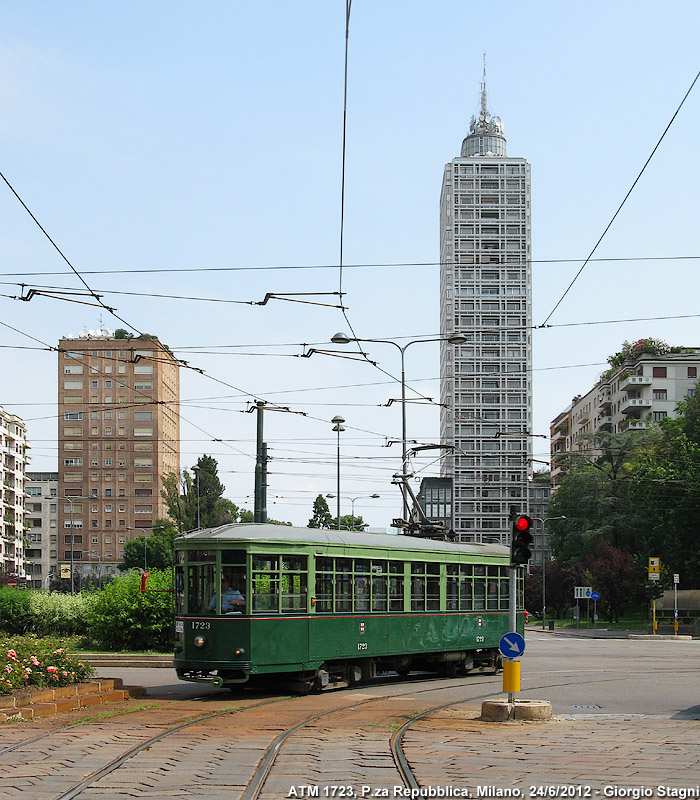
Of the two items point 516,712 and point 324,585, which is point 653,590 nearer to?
point 324,585

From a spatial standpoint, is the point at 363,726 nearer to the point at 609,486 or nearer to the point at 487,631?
the point at 487,631

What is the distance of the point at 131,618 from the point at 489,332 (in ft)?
321

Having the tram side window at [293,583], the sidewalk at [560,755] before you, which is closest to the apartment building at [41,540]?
the tram side window at [293,583]

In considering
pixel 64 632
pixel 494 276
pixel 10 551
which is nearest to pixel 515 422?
pixel 494 276

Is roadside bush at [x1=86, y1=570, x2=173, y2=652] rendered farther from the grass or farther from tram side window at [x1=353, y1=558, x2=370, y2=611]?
the grass

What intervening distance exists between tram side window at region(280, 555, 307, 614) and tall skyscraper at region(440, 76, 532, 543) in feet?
332

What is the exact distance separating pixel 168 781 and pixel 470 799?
2528mm

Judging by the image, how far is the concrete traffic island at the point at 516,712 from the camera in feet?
47.0

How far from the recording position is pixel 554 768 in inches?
395

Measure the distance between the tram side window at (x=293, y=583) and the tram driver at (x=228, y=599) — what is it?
0.76 m

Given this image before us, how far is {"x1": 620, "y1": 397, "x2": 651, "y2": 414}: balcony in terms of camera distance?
99250mm

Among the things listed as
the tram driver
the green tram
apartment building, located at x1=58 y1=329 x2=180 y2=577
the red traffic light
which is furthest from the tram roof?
apartment building, located at x1=58 y1=329 x2=180 y2=577

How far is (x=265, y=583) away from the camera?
691 inches

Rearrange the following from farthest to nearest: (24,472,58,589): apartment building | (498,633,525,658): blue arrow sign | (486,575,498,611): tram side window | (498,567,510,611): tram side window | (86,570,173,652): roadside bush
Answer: (24,472,58,589): apartment building
(86,570,173,652): roadside bush
(498,567,510,611): tram side window
(486,575,498,611): tram side window
(498,633,525,658): blue arrow sign
